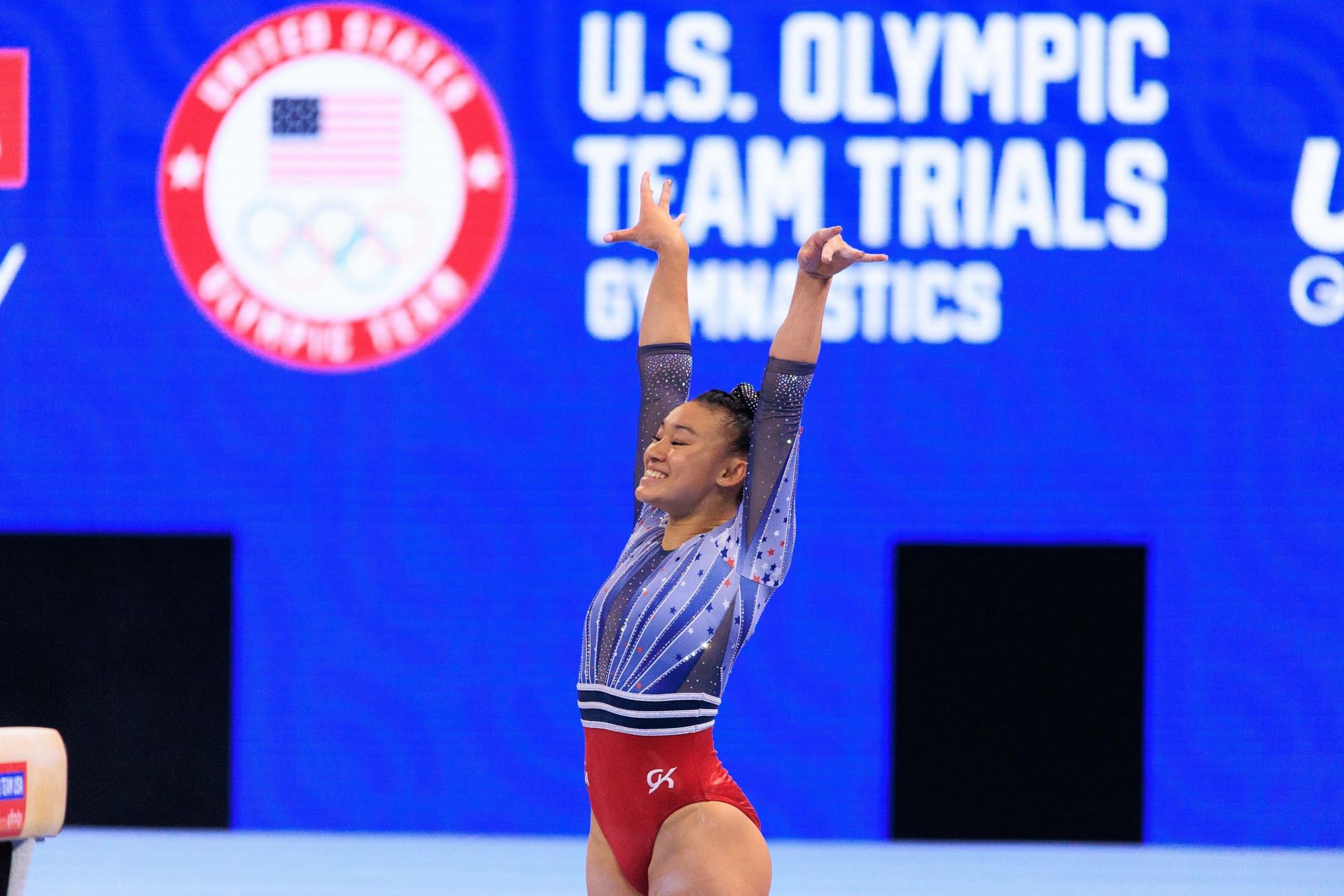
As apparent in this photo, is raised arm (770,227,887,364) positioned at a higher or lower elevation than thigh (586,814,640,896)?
higher

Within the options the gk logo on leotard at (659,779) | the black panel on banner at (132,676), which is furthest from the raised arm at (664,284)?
the black panel on banner at (132,676)

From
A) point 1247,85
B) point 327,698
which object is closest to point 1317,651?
point 1247,85

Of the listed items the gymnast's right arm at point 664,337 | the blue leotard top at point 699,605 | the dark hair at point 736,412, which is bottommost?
the blue leotard top at point 699,605

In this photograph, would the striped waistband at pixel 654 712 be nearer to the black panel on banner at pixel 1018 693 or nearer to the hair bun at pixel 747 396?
the hair bun at pixel 747 396

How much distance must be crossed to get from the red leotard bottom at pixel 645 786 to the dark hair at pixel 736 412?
→ 20.0 inches

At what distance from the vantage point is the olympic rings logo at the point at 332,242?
522 centimetres

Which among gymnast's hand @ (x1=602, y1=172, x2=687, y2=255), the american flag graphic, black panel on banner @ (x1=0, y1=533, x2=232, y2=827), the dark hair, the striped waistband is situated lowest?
black panel on banner @ (x1=0, y1=533, x2=232, y2=827)

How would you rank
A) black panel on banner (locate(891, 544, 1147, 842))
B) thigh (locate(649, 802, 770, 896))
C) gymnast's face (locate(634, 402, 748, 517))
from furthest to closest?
black panel on banner (locate(891, 544, 1147, 842))
gymnast's face (locate(634, 402, 748, 517))
thigh (locate(649, 802, 770, 896))

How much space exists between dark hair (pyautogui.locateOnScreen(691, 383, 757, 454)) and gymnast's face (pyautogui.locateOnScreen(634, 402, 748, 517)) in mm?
11

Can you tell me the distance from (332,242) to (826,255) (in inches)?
125

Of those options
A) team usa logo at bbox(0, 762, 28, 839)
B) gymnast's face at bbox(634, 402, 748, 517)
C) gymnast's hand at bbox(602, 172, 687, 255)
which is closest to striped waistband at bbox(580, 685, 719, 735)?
gymnast's face at bbox(634, 402, 748, 517)

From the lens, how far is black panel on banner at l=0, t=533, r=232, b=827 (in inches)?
205

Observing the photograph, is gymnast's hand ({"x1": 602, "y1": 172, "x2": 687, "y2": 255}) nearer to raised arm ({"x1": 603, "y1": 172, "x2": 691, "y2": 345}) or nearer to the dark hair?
raised arm ({"x1": 603, "y1": 172, "x2": 691, "y2": 345})

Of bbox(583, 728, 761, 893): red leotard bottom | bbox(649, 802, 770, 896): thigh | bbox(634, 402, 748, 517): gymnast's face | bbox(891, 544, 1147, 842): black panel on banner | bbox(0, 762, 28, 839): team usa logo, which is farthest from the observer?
bbox(891, 544, 1147, 842): black panel on banner
